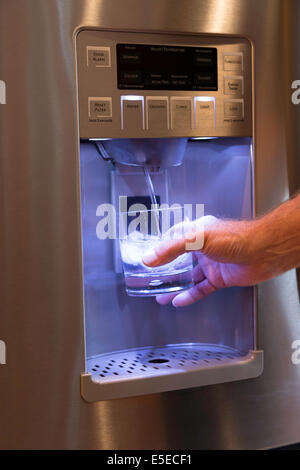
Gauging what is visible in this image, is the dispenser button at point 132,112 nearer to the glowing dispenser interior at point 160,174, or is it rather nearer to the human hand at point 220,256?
the glowing dispenser interior at point 160,174

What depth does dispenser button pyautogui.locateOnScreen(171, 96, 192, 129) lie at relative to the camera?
2.34ft

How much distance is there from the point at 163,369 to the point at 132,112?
1.08 ft

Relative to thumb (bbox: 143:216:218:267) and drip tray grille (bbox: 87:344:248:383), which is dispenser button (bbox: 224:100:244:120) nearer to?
thumb (bbox: 143:216:218:267)

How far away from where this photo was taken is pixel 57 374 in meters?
0.68

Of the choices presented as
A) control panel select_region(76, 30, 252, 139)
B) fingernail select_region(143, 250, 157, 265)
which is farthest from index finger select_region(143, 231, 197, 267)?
control panel select_region(76, 30, 252, 139)

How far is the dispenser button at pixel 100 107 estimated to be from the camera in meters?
0.68

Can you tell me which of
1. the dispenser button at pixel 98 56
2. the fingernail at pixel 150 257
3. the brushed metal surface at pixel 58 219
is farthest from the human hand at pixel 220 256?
the dispenser button at pixel 98 56

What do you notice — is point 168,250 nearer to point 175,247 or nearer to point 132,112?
point 175,247

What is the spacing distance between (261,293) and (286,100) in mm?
265

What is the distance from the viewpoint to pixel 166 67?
2.34 feet

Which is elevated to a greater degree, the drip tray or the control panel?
the control panel

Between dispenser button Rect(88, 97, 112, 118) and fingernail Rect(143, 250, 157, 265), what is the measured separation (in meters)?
0.18
